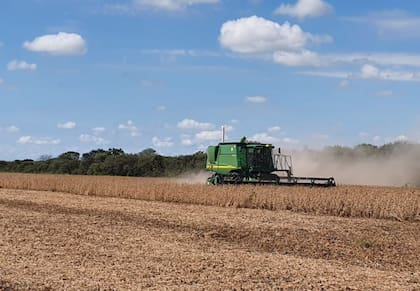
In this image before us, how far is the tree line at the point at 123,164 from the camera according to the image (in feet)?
205

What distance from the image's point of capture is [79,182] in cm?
3659

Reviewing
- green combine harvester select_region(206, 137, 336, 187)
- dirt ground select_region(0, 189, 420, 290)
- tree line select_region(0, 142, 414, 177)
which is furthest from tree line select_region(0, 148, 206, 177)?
dirt ground select_region(0, 189, 420, 290)

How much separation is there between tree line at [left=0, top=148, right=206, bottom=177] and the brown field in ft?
107

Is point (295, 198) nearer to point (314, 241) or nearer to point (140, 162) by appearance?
point (314, 241)

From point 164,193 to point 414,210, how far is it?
11356 millimetres

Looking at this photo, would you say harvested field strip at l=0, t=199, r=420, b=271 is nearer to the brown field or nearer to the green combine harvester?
the brown field

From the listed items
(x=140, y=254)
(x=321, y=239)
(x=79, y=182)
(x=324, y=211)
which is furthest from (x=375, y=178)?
(x=140, y=254)

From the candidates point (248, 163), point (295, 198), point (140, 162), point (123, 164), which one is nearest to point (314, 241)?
point (295, 198)

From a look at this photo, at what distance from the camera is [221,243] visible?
47.0 feet

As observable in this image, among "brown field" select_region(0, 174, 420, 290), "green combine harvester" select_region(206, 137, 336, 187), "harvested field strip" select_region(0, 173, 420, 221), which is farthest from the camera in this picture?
"green combine harvester" select_region(206, 137, 336, 187)

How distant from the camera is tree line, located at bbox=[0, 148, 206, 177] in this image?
6242 centimetres

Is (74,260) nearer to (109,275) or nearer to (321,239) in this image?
(109,275)

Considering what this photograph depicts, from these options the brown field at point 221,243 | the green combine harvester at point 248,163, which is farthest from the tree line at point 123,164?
the brown field at point 221,243

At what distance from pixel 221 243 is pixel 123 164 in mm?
55483
